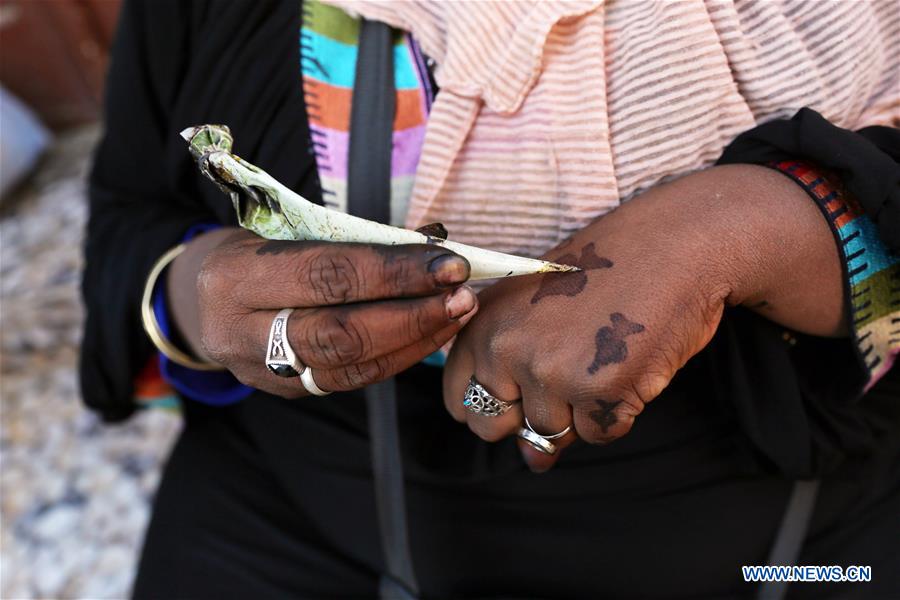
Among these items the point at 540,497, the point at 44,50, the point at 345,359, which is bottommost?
the point at 44,50

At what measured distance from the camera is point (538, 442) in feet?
2.44

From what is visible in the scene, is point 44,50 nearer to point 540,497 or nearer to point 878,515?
point 540,497

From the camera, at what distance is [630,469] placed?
96 centimetres

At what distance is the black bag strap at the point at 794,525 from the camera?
0.97 metres

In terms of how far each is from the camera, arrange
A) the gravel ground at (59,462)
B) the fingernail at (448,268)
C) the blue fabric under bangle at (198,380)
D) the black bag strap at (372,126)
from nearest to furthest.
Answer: the fingernail at (448,268) → the black bag strap at (372,126) → the blue fabric under bangle at (198,380) → the gravel ground at (59,462)

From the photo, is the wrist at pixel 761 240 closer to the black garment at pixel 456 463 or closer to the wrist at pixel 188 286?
the black garment at pixel 456 463

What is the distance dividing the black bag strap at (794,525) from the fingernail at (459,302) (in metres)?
0.64

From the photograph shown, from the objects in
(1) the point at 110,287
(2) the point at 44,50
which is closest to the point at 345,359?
(1) the point at 110,287

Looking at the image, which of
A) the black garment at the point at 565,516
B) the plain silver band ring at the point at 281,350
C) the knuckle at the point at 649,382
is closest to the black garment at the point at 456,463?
the black garment at the point at 565,516

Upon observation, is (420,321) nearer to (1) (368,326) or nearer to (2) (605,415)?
(1) (368,326)

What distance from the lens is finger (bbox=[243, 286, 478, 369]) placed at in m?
0.63

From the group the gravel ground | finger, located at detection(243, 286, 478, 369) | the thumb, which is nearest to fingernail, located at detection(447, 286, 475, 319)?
finger, located at detection(243, 286, 478, 369)

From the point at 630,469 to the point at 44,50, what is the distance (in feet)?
10.2

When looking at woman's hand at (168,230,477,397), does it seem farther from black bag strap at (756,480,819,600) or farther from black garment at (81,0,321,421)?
black bag strap at (756,480,819,600)
